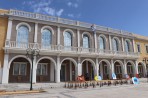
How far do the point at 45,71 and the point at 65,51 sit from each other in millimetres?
4328

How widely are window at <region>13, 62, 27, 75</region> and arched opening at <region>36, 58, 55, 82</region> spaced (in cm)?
187

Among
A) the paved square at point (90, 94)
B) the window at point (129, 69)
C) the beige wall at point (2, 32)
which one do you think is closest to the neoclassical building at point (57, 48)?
the beige wall at point (2, 32)

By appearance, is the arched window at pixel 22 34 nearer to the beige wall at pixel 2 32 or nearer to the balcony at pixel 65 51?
the balcony at pixel 65 51

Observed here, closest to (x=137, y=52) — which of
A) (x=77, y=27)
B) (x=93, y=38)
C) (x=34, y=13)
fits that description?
(x=93, y=38)

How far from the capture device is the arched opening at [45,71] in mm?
20144

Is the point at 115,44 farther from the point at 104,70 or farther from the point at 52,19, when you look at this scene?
the point at 52,19

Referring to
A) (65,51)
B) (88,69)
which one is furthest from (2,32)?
(88,69)

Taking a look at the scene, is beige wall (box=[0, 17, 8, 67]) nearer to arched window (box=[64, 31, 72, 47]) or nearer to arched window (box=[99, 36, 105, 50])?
arched window (box=[64, 31, 72, 47])

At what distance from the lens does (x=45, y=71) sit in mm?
20562

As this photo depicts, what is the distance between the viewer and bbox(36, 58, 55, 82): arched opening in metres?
20.1

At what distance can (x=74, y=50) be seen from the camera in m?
20.9

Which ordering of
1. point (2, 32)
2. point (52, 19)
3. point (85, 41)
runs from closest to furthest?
point (2, 32) → point (52, 19) → point (85, 41)

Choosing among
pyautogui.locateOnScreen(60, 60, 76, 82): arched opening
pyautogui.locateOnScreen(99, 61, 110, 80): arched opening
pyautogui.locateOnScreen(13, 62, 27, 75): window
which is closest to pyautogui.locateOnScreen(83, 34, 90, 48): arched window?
pyautogui.locateOnScreen(60, 60, 76, 82): arched opening

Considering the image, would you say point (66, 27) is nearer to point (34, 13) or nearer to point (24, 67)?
point (34, 13)
